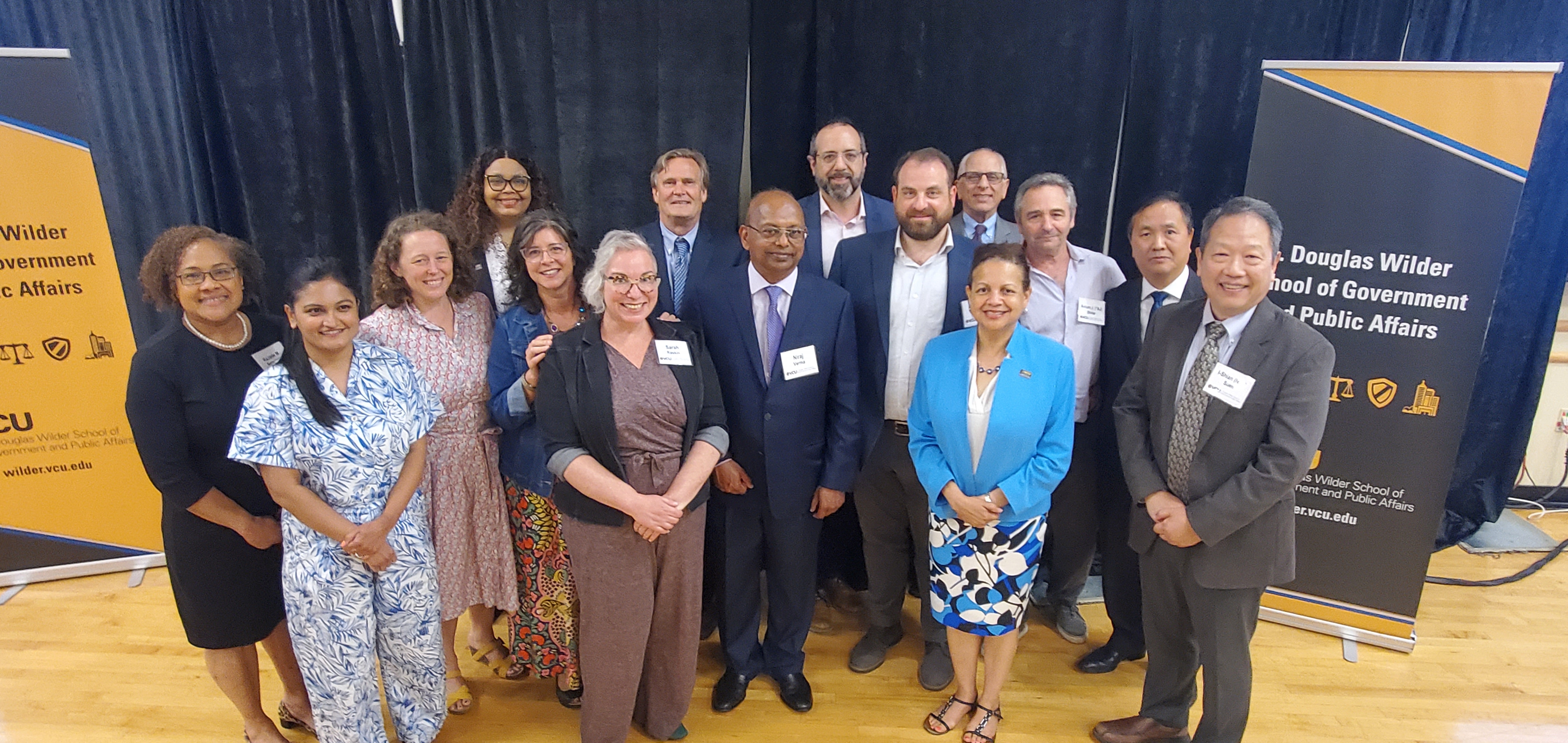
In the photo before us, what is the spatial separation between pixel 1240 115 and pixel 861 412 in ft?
7.54

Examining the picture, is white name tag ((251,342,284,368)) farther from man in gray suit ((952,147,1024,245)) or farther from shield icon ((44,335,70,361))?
man in gray suit ((952,147,1024,245))

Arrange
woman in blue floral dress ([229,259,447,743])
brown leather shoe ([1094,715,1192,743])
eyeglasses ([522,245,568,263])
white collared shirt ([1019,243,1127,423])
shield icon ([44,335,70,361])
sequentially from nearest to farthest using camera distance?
woman in blue floral dress ([229,259,447,743]) → eyeglasses ([522,245,568,263]) → brown leather shoe ([1094,715,1192,743]) → white collared shirt ([1019,243,1127,423]) → shield icon ([44,335,70,361])

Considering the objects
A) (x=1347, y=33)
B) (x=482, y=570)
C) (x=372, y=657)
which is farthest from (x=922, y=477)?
(x=1347, y=33)

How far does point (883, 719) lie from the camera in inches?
103

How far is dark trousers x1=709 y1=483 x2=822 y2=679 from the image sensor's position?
249 cm

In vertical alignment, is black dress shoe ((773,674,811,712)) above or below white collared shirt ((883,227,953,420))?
below

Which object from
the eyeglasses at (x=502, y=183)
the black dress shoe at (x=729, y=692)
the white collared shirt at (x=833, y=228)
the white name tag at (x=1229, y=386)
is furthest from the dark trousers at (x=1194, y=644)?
the eyeglasses at (x=502, y=183)

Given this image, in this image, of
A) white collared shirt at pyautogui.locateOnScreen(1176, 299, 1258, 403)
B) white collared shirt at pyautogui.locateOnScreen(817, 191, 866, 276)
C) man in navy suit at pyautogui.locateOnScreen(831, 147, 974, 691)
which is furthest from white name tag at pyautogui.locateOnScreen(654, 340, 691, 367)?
white collared shirt at pyautogui.locateOnScreen(1176, 299, 1258, 403)

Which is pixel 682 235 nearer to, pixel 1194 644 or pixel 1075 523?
pixel 1075 523

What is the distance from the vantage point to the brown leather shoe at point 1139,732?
243 centimetres

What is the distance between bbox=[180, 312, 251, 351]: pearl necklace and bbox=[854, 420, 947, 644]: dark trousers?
1.86 meters

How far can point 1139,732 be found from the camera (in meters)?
2.46

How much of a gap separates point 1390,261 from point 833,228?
6.49 ft

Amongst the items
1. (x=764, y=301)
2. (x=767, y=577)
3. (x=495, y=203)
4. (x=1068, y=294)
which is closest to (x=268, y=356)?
(x=495, y=203)
